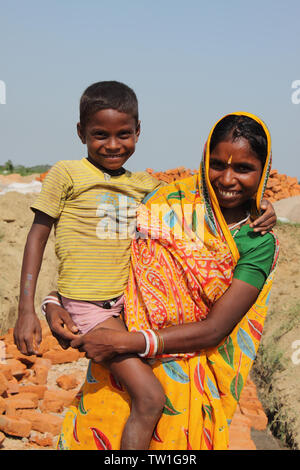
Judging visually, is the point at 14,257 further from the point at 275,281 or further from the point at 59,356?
the point at 275,281

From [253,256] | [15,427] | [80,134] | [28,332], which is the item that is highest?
[80,134]

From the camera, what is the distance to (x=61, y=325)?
2.24 m

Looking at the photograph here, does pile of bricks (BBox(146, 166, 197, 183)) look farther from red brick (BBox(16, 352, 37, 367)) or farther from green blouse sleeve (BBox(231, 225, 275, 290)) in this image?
green blouse sleeve (BBox(231, 225, 275, 290))

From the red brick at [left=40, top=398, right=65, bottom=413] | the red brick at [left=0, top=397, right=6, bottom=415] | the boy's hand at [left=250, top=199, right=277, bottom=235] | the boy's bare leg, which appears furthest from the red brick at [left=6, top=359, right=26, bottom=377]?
the boy's hand at [left=250, top=199, right=277, bottom=235]

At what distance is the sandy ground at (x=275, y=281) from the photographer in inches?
218

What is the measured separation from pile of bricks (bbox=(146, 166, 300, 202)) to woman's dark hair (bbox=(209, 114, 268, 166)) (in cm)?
1173

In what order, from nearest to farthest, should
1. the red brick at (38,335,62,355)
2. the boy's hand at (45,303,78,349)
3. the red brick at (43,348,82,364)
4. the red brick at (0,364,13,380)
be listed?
the boy's hand at (45,303,78,349) → the red brick at (0,364,13,380) → the red brick at (43,348,82,364) → the red brick at (38,335,62,355)

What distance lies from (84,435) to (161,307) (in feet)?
2.26

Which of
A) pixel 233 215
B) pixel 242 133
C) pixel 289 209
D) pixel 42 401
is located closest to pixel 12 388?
pixel 42 401

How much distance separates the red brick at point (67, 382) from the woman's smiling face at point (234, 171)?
3673 mm

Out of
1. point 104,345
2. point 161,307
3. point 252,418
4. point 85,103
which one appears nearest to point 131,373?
point 104,345

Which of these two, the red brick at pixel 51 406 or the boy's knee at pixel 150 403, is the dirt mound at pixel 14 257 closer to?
the red brick at pixel 51 406

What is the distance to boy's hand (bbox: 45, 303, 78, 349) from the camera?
7.17 feet

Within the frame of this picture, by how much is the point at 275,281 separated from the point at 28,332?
22.3 feet
